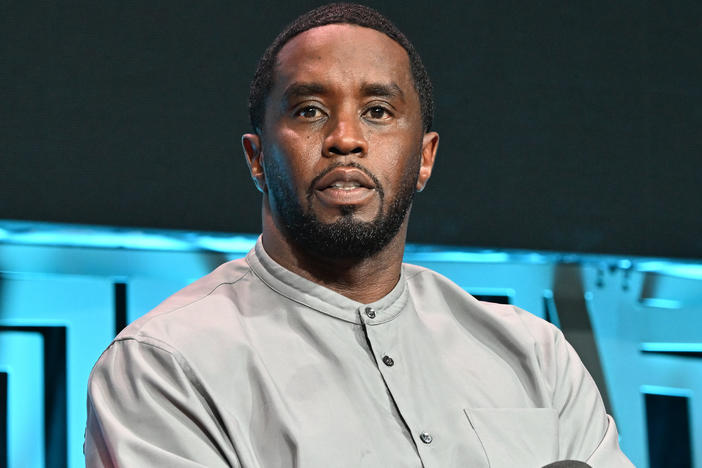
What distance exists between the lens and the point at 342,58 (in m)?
1.47

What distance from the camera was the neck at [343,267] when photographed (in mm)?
1498

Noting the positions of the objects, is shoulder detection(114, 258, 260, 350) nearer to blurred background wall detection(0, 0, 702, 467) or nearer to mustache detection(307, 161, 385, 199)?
mustache detection(307, 161, 385, 199)

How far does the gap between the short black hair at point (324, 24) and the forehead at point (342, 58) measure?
0.01 metres

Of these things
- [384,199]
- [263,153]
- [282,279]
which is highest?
[263,153]

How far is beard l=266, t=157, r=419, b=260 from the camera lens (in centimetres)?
142

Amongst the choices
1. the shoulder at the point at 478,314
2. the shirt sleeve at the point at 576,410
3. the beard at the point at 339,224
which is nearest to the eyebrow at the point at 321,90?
the beard at the point at 339,224

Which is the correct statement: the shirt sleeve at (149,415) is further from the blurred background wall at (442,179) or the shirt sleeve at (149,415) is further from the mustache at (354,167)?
the blurred background wall at (442,179)

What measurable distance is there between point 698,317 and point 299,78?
71.2 inches

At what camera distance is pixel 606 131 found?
2723mm

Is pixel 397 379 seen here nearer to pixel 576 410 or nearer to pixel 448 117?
pixel 576 410

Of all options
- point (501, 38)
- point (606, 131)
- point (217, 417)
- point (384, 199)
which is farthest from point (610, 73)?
point (217, 417)

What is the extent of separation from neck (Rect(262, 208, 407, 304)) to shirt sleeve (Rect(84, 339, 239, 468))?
0.97ft

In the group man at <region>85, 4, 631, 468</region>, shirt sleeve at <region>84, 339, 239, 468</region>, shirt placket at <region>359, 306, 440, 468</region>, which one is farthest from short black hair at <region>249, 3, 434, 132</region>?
shirt sleeve at <region>84, 339, 239, 468</region>

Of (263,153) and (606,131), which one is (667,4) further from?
(263,153)
